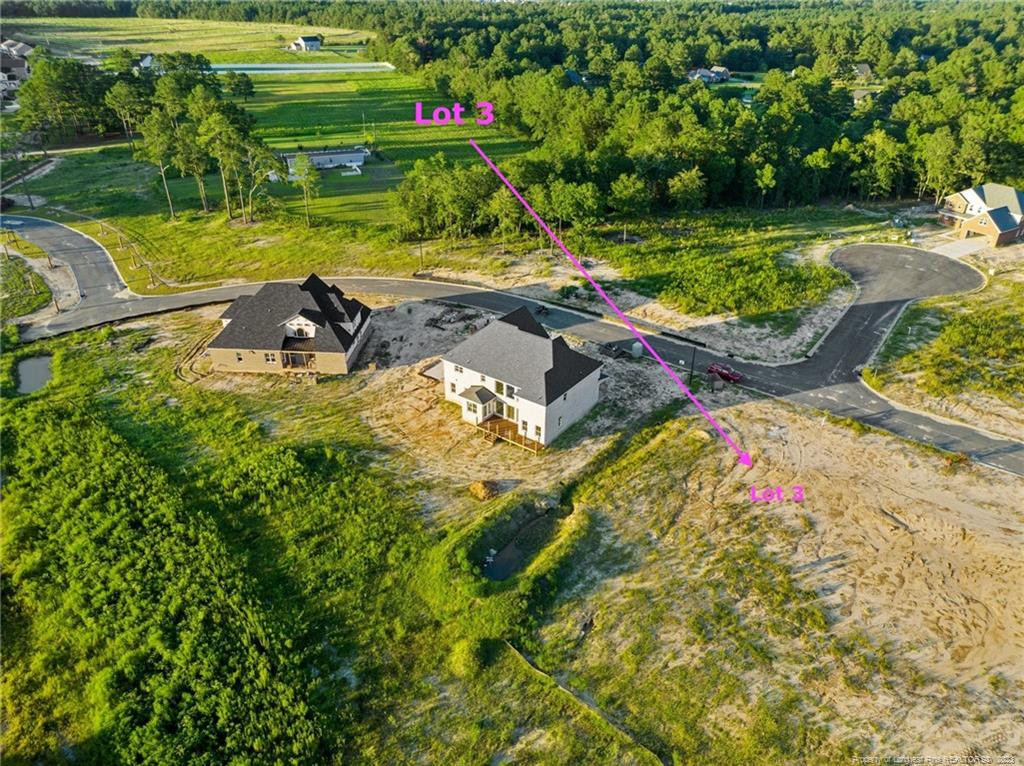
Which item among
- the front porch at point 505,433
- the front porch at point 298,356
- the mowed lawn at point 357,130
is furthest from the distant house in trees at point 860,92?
the front porch at point 298,356

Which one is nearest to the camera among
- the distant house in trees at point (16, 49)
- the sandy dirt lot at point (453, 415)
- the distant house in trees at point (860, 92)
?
the sandy dirt lot at point (453, 415)

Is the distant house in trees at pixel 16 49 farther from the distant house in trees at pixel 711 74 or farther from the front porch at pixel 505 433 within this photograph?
the front porch at pixel 505 433

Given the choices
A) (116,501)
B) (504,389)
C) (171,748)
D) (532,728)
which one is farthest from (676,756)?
(116,501)

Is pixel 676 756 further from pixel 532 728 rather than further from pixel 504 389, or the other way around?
pixel 504 389

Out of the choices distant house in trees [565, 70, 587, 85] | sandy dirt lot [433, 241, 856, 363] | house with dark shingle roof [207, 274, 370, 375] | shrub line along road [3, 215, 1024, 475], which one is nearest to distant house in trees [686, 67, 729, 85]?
distant house in trees [565, 70, 587, 85]

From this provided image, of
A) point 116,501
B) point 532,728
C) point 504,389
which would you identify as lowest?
point 532,728

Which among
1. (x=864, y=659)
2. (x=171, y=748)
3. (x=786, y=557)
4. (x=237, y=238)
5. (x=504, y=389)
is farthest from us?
(x=237, y=238)
